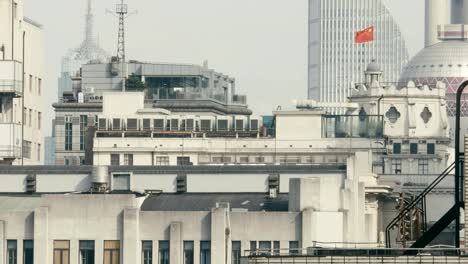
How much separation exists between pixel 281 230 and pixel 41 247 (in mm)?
11336

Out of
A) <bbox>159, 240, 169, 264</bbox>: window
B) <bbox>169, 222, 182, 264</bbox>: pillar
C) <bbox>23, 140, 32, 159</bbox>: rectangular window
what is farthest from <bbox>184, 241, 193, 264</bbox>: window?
<bbox>23, 140, 32, 159</bbox>: rectangular window

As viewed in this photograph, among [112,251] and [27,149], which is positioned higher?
[27,149]

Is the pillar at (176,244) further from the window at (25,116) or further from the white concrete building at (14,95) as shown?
the window at (25,116)

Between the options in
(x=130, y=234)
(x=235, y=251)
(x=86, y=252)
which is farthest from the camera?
(x=86, y=252)

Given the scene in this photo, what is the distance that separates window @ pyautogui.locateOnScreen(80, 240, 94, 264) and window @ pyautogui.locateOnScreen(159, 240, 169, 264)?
321cm

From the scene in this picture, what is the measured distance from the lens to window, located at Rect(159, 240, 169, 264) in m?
146

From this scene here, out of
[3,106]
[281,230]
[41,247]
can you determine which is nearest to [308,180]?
[281,230]

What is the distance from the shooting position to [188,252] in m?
147

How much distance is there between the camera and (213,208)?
479 feet

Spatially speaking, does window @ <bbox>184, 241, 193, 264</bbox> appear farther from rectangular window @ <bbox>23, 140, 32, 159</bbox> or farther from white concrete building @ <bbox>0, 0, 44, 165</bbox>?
rectangular window @ <bbox>23, 140, 32, 159</bbox>

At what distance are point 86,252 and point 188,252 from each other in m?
4.81

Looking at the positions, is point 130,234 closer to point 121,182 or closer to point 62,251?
point 62,251

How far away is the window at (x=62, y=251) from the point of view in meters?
147

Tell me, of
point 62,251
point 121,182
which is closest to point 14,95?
point 121,182
